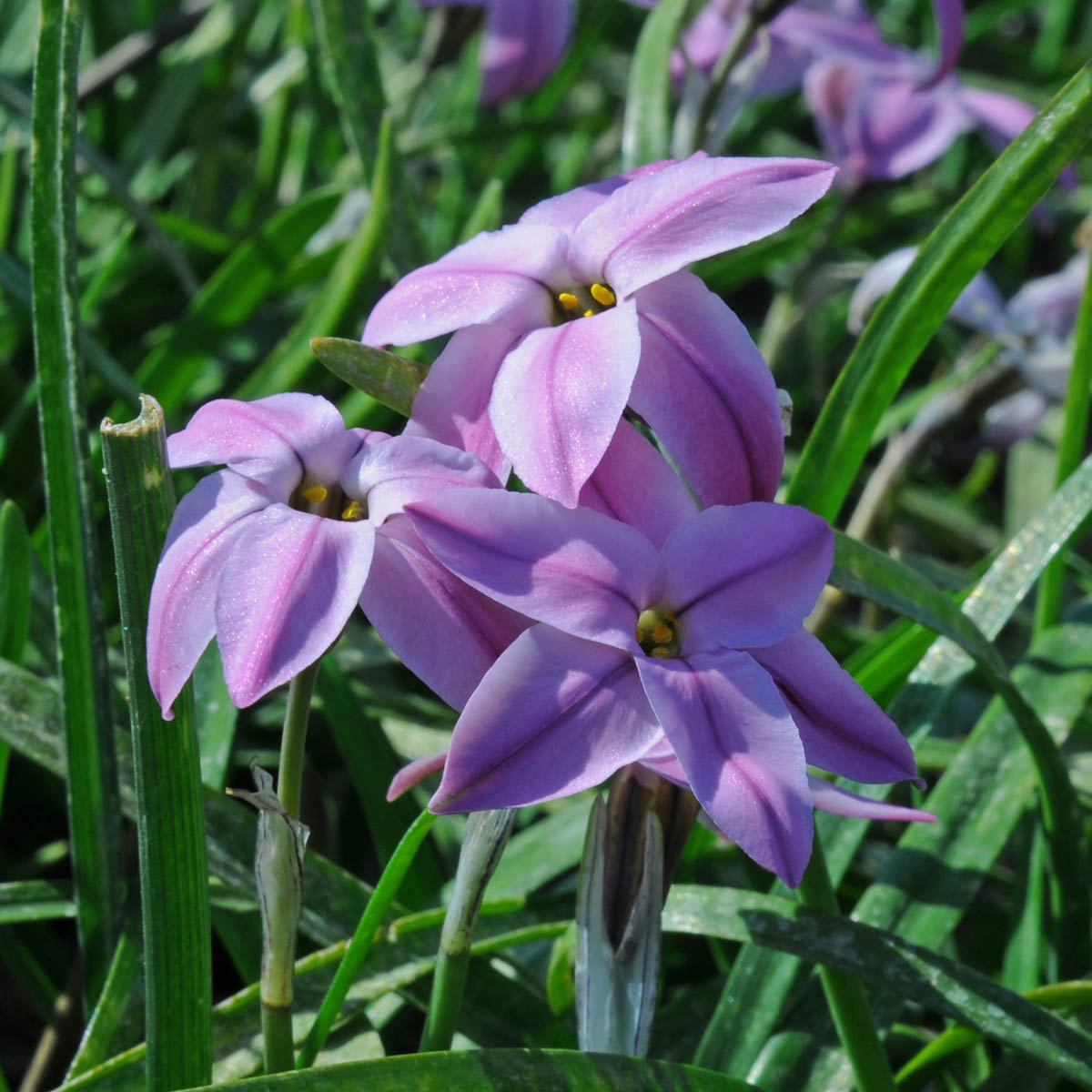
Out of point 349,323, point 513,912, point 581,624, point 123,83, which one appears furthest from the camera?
point 123,83

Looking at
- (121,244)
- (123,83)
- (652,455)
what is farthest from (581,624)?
(123,83)

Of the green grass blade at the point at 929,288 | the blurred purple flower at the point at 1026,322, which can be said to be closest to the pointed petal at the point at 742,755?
the green grass blade at the point at 929,288

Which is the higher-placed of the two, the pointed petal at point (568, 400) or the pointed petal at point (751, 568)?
the pointed petal at point (568, 400)

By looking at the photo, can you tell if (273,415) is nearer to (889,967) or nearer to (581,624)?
(581,624)

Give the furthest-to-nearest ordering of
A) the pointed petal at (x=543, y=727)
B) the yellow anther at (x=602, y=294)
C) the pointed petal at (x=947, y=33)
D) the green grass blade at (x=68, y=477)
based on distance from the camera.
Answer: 1. the pointed petal at (x=947, y=33)
2. the green grass blade at (x=68, y=477)
3. the yellow anther at (x=602, y=294)
4. the pointed petal at (x=543, y=727)

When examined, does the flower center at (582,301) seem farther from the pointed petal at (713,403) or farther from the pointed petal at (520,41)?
the pointed petal at (520,41)
